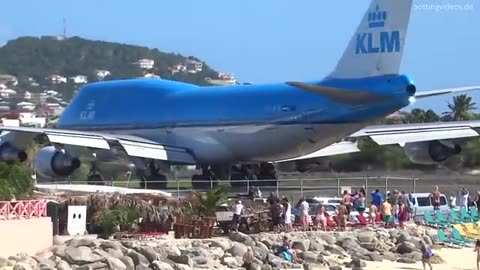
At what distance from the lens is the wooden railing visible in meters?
24.9

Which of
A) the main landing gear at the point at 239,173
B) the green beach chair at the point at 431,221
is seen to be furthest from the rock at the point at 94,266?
the main landing gear at the point at 239,173

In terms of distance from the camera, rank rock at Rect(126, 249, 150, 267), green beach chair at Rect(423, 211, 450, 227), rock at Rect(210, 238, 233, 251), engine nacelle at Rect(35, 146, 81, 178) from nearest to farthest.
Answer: rock at Rect(126, 249, 150, 267) < rock at Rect(210, 238, 233, 251) < green beach chair at Rect(423, 211, 450, 227) < engine nacelle at Rect(35, 146, 81, 178)

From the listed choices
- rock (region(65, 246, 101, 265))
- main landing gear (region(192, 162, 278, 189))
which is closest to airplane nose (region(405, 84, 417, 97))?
main landing gear (region(192, 162, 278, 189))

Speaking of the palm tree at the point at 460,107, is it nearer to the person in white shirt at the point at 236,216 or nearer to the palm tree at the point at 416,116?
the palm tree at the point at 416,116

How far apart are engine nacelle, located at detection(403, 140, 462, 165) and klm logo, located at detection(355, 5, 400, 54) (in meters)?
5.52

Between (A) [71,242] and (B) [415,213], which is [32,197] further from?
(B) [415,213]

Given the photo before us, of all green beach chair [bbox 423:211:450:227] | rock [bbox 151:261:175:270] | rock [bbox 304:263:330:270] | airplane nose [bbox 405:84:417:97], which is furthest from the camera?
airplane nose [bbox 405:84:417:97]

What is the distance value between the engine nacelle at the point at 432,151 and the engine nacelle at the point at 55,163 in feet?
39.4

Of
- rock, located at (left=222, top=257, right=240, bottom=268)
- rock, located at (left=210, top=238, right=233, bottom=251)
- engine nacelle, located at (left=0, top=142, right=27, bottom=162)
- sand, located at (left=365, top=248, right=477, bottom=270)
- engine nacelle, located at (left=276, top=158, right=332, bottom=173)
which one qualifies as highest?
engine nacelle, located at (left=0, top=142, right=27, bottom=162)

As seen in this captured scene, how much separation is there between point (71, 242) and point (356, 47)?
56.1 feet

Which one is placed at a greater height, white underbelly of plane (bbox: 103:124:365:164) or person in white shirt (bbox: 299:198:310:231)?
white underbelly of plane (bbox: 103:124:365:164)

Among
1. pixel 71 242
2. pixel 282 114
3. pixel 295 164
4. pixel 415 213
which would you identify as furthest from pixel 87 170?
pixel 71 242

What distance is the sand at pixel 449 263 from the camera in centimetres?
2889

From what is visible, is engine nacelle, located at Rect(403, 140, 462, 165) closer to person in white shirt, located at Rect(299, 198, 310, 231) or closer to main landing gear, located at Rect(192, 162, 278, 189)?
main landing gear, located at Rect(192, 162, 278, 189)
